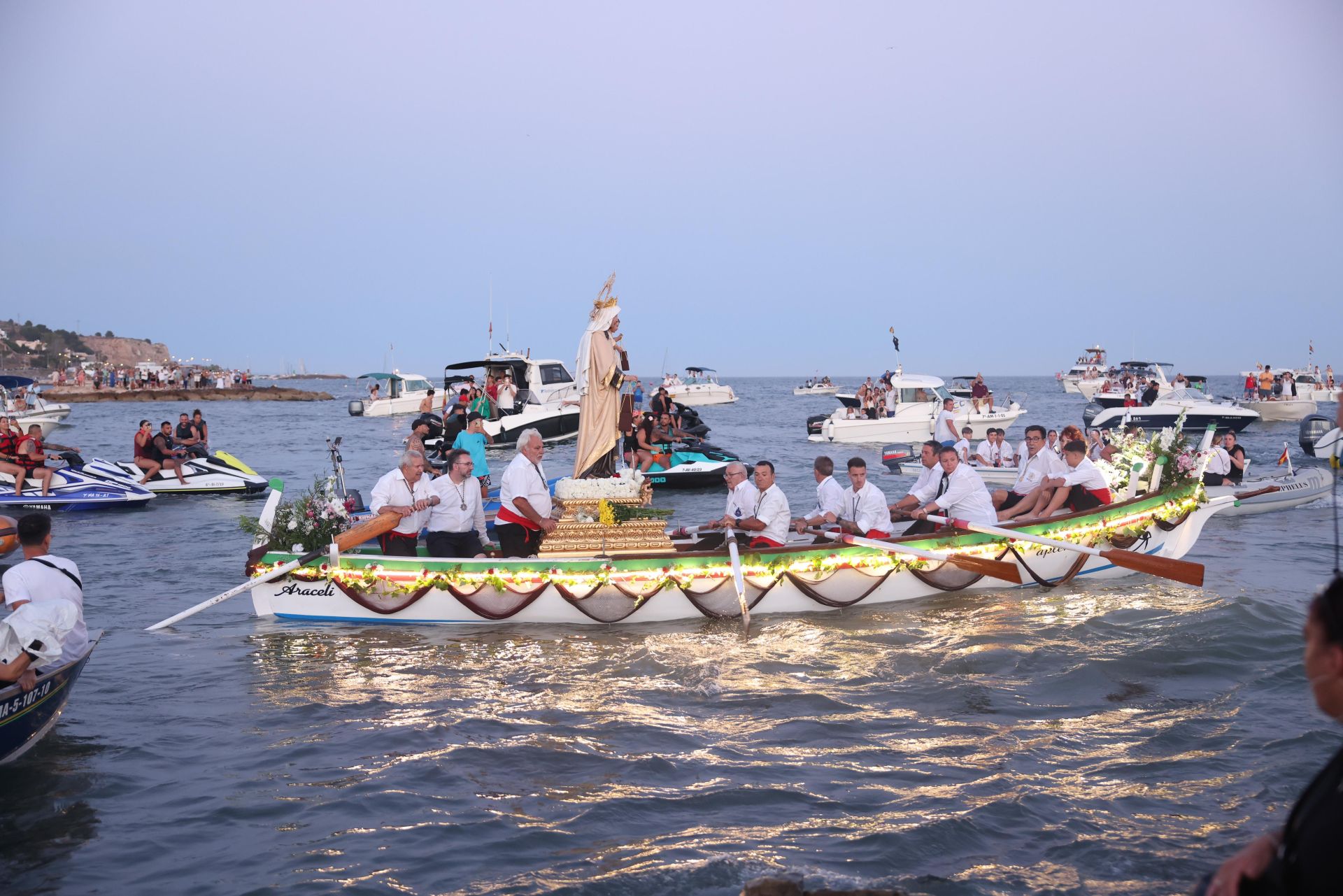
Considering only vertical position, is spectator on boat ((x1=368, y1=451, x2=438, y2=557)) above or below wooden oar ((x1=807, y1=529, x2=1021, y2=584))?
above

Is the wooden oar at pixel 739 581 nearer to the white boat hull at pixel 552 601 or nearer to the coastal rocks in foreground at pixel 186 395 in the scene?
the white boat hull at pixel 552 601

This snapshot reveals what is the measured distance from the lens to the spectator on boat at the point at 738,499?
39.9 ft

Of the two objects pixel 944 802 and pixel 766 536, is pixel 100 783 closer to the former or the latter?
pixel 944 802

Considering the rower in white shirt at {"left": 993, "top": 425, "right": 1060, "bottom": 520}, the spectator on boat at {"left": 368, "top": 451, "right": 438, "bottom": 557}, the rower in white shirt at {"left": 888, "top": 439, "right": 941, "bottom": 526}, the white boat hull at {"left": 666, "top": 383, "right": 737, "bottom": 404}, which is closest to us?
the spectator on boat at {"left": 368, "top": 451, "right": 438, "bottom": 557}

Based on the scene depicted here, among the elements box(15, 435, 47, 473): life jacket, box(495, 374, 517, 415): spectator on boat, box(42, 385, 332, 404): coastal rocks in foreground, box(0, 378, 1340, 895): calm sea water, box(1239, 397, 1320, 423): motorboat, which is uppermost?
box(42, 385, 332, 404): coastal rocks in foreground

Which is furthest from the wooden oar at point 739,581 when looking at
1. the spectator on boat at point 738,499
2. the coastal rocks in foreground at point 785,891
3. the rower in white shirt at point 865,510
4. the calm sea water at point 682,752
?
the coastal rocks in foreground at point 785,891

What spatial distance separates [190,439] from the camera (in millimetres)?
24328

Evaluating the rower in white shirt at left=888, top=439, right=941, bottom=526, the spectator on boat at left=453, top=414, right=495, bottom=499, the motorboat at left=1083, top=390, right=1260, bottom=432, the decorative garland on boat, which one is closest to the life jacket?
the spectator on boat at left=453, top=414, right=495, bottom=499

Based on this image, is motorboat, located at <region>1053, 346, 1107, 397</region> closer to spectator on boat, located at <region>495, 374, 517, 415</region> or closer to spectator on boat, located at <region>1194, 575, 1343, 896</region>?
spectator on boat, located at <region>495, 374, 517, 415</region>

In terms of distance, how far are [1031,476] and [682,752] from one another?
8.74m

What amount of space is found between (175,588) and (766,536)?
873 centimetres

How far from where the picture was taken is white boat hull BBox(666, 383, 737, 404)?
→ 68125 millimetres

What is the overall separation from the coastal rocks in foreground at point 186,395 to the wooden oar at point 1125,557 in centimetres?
7015

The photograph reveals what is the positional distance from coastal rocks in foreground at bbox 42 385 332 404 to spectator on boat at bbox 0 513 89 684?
69067mm
